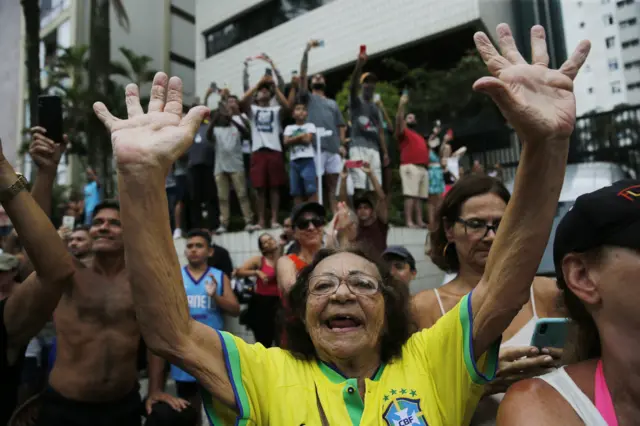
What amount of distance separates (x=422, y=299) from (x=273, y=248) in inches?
113

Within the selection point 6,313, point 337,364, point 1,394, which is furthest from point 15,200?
point 337,364

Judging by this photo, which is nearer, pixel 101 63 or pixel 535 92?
pixel 535 92

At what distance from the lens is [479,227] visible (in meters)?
2.20

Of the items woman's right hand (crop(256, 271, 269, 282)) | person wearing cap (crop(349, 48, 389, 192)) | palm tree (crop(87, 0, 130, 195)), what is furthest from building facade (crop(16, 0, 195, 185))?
woman's right hand (crop(256, 271, 269, 282))

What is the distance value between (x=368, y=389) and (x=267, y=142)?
18.6 ft

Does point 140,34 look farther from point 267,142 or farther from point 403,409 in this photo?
point 403,409

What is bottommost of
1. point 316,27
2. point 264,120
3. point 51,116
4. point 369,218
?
point 369,218

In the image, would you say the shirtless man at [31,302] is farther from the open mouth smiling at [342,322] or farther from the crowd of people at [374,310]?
the open mouth smiling at [342,322]

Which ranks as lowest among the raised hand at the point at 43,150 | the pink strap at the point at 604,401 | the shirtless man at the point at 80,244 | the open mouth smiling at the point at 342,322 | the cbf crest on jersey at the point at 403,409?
the cbf crest on jersey at the point at 403,409

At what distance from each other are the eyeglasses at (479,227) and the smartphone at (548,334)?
49cm

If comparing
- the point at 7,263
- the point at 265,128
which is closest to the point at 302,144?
the point at 265,128

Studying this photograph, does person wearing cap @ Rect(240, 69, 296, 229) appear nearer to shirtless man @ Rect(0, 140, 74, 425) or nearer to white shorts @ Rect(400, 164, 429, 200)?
white shorts @ Rect(400, 164, 429, 200)

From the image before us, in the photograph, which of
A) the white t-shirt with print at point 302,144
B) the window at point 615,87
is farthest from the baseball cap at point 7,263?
the window at point 615,87

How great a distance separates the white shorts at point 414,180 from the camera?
7.67 meters
